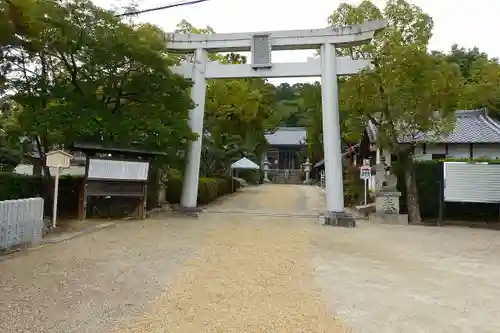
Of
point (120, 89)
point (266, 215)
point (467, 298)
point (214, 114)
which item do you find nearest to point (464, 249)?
point (467, 298)

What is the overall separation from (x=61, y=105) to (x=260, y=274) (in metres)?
8.14

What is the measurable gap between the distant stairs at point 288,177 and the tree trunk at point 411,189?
113ft

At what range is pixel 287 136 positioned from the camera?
5638 cm

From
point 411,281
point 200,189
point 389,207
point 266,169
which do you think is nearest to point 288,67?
point 389,207

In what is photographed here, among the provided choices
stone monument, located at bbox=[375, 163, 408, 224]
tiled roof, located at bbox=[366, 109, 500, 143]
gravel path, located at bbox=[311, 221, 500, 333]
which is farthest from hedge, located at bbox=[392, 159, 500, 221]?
gravel path, located at bbox=[311, 221, 500, 333]

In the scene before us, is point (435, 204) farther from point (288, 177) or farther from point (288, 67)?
point (288, 177)

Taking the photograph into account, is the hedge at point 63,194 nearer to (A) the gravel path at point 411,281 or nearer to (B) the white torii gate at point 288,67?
(B) the white torii gate at point 288,67

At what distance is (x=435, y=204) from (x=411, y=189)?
4.42ft

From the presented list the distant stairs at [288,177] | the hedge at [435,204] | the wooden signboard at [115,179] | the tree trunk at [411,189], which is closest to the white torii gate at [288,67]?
the wooden signboard at [115,179]

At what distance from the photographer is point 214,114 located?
23.4m

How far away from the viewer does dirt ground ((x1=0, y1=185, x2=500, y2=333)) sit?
13.5 ft

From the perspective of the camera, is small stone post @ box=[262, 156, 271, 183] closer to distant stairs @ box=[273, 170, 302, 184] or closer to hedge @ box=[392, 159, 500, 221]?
distant stairs @ box=[273, 170, 302, 184]

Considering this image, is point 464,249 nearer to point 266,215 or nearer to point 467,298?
point 467,298

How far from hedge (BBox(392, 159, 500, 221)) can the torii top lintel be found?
474 centimetres
